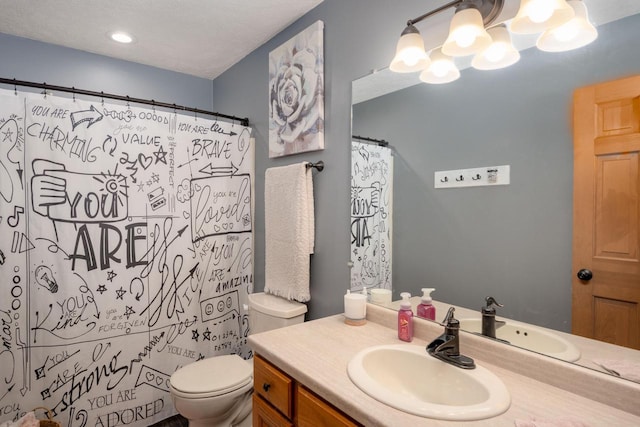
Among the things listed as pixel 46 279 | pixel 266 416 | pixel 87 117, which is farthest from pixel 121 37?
pixel 266 416

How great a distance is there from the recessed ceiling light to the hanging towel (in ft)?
4.20

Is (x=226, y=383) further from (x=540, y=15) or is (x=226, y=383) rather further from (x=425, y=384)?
(x=540, y=15)

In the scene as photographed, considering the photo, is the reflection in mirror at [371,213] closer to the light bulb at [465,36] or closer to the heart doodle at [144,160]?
the light bulb at [465,36]

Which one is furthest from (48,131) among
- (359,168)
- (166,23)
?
(359,168)

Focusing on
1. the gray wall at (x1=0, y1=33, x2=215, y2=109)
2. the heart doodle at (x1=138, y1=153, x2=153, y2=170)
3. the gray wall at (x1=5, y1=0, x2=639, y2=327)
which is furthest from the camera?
the gray wall at (x1=0, y1=33, x2=215, y2=109)

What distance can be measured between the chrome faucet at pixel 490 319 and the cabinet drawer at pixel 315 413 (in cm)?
56

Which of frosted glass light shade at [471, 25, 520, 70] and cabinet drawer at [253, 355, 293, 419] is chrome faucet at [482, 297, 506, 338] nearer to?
cabinet drawer at [253, 355, 293, 419]

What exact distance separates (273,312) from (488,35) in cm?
154

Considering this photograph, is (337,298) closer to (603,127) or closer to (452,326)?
(452,326)

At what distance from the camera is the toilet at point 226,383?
162 centimetres

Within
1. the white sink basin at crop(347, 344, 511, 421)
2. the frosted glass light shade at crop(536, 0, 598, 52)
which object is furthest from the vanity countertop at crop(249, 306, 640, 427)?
the frosted glass light shade at crop(536, 0, 598, 52)

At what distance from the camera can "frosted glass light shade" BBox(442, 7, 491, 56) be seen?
3.45 feet

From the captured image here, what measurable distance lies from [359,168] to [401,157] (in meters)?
0.22

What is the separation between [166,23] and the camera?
1.97 m
